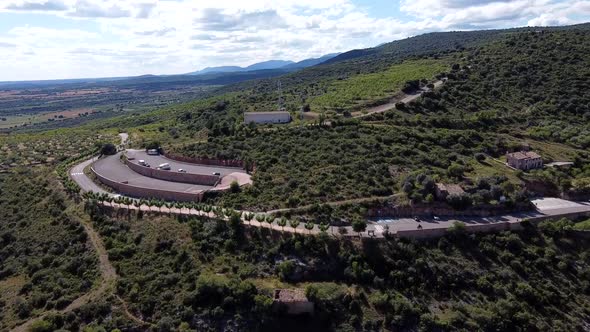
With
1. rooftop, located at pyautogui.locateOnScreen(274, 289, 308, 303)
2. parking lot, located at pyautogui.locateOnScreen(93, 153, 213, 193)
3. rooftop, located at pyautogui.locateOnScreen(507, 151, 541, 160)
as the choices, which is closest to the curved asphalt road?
parking lot, located at pyautogui.locateOnScreen(93, 153, 213, 193)

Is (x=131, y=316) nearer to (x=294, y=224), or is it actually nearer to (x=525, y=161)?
(x=294, y=224)

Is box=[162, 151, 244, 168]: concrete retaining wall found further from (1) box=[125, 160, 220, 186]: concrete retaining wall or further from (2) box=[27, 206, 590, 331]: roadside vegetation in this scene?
(2) box=[27, 206, 590, 331]: roadside vegetation

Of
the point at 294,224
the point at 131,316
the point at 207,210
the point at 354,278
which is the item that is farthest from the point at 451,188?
the point at 131,316

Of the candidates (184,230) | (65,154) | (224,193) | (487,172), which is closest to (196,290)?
(184,230)

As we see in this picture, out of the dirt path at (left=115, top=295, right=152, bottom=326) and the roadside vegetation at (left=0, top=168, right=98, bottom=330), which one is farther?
the roadside vegetation at (left=0, top=168, right=98, bottom=330)

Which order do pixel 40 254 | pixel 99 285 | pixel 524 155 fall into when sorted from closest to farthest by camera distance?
1. pixel 99 285
2. pixel 40 254
3. pixel 524 155

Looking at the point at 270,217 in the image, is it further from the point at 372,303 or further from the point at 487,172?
the point at 487,172

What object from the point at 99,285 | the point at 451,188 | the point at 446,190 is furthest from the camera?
the point at 451,188

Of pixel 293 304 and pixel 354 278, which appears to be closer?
pixel 293 304
